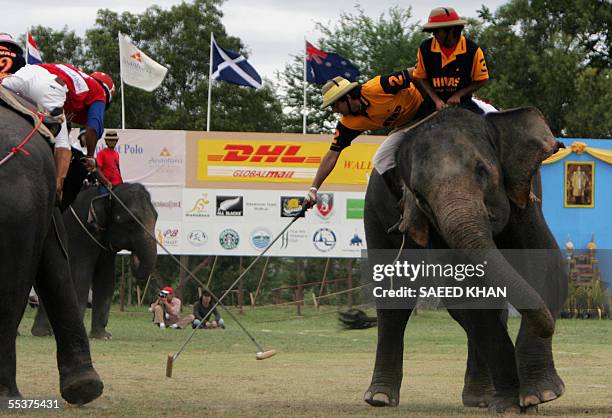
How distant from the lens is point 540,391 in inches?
405

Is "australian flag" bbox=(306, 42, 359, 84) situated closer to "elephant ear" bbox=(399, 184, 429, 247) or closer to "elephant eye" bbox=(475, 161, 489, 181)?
"elephant ear" bbox=(399, 184, 429, 247)

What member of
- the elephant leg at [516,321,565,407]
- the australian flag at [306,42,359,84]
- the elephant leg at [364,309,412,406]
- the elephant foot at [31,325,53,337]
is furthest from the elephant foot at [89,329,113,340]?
the australian flag at [306,42,359,84]

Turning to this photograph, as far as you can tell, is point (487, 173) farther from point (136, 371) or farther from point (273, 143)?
point (273, 143)

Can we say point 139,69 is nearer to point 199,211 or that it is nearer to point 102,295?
point 199,211

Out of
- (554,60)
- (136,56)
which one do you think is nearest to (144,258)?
(136,56)

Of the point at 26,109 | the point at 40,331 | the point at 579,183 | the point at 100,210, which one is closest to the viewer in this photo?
the point at 26,109

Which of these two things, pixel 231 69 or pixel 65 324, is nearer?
pixel 65 324

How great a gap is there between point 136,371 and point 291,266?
34.8 metres

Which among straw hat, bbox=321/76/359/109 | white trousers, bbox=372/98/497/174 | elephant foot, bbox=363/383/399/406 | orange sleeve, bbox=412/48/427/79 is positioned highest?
orange sleeve, bbox=412/48/427/79

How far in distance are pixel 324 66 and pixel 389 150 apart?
27923 millimetres

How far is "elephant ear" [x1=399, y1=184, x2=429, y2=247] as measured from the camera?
35.2ft

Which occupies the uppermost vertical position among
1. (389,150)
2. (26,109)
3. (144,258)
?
(26,109)

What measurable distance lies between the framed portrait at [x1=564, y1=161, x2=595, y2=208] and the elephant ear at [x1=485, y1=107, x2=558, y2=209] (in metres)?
23.7

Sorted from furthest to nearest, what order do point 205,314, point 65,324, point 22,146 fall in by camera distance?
point 205,314 < point 65,324 < point 22,146
